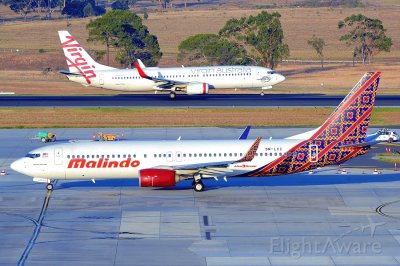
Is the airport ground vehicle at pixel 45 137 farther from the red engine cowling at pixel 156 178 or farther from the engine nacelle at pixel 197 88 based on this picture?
the engine nacelle at pixel 197 88

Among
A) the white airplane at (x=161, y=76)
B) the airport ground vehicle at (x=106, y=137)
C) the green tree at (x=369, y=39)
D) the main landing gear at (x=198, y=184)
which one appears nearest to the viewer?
the main landing gear at (x=198, y=184)

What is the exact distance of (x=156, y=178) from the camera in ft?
164

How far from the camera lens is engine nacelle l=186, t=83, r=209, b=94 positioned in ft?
322

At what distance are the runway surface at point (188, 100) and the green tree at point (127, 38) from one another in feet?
119

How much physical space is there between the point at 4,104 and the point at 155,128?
2282 centimetres

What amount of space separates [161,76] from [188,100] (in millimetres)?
4969

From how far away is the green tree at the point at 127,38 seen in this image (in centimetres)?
13950

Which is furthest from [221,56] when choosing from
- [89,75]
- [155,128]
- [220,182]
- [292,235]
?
[292,235]

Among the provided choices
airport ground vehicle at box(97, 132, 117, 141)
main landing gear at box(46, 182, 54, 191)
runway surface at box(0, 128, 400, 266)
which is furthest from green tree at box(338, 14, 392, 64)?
main landing gear at box(46, 182, 54, 191)

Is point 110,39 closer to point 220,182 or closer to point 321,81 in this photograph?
point 321,81

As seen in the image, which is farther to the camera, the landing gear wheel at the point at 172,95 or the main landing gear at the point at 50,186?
the landing gear wheel at the point at 172,95

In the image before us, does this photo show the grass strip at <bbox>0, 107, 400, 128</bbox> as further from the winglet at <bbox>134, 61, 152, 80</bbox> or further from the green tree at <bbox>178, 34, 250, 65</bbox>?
the green tree at <bbox>178, 34, 250, 65</bbox>

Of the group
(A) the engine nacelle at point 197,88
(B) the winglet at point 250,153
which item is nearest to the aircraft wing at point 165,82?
(A) the engine nacelle at point 197,88

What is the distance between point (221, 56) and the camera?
453ft
